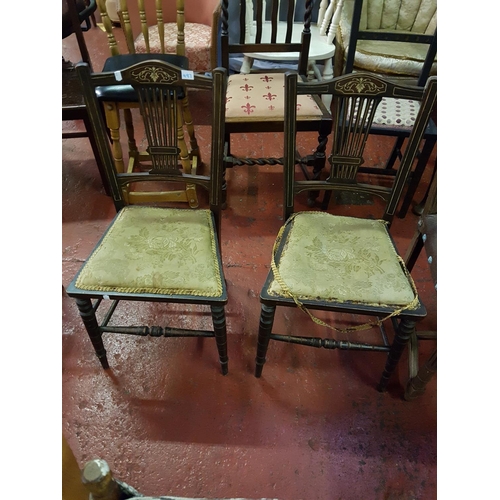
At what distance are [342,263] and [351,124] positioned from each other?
0.46 m

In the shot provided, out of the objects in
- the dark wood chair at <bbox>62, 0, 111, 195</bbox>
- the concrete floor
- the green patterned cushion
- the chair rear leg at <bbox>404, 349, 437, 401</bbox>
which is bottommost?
the concrete floor

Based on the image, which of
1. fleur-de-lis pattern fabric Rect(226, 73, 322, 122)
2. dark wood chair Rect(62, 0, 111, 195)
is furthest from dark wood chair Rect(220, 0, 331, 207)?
dark wood chair Rect(62, 0, 111, 195)

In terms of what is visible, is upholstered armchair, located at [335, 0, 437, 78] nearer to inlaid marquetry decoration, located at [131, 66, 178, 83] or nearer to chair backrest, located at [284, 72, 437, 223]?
chair backrest, located at [284, 72, 437, 223]

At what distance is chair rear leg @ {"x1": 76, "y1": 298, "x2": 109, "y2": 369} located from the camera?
1234mm

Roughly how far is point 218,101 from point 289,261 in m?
0.55

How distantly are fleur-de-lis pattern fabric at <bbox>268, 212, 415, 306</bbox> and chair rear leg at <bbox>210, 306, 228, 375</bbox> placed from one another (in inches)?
7.7

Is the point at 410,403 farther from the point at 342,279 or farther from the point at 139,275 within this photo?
the point at 139,275

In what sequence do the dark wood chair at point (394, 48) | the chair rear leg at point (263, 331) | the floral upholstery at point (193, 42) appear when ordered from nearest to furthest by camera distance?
the chair rear leg at point (263, 331) < the dark wood chair at point (394, 48) < the floral upholstery at point (193, 42)

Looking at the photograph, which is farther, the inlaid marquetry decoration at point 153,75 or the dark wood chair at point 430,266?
the dark wood chair at point 430,266

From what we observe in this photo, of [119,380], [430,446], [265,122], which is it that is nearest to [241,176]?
[265,122]

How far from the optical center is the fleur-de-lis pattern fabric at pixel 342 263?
1.14 m

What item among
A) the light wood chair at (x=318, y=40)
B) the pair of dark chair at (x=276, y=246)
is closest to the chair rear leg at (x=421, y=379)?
the pair of dark chair at (x=276, y=246)

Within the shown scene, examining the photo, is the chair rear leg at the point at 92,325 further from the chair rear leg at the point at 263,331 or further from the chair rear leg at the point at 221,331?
the chair rear leg at the point at 263,331

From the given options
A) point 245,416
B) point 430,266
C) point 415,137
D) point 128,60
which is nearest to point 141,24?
point 128,60
